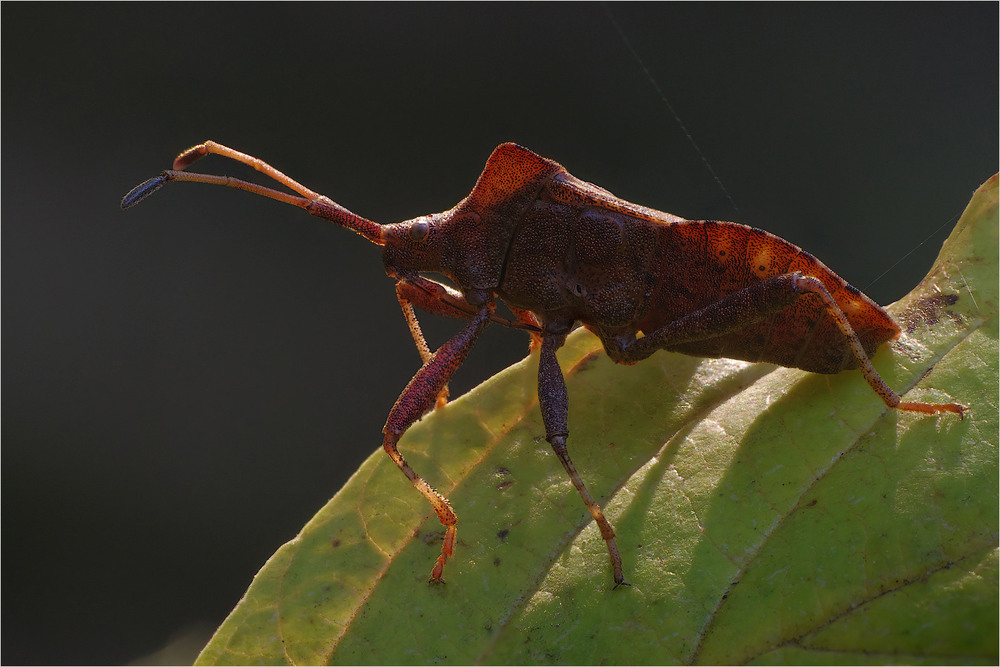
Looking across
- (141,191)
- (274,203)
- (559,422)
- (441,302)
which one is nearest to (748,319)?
(559,422)

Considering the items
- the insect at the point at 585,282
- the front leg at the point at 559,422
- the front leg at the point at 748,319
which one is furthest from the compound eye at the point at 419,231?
the front leg at the point at 748,319

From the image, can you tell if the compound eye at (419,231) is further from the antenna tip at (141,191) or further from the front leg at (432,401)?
the antenna tip at (141,191)

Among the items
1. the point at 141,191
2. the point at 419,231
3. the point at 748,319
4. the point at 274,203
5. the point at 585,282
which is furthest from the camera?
the point at 274,203

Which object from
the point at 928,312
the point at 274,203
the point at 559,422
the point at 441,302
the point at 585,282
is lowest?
the point at 928,312

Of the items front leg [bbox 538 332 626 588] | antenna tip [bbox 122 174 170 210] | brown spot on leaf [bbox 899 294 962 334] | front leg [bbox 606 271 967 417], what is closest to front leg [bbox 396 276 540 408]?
front leg [bbox 538 332 626 588]

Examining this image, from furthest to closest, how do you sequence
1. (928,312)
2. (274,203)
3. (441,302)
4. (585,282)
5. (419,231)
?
(274,203), (441,302), (419,231), (585,282), (928,312)

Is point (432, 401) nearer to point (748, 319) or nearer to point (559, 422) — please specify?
point (559, 422)
